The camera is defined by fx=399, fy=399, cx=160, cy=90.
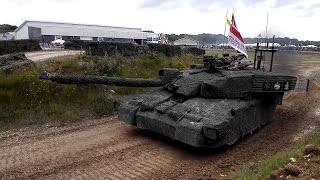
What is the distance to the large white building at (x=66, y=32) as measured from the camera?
47.8m

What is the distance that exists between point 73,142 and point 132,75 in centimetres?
736

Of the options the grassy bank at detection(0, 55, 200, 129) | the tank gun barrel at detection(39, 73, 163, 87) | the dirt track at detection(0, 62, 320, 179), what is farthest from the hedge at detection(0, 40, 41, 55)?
the tank gun barrel at detection(39, 73, 163, 87)

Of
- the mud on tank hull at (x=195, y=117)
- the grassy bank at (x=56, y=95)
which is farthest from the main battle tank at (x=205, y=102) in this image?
the grassy bank at (x=56, y=95)

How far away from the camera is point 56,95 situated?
43.4ft

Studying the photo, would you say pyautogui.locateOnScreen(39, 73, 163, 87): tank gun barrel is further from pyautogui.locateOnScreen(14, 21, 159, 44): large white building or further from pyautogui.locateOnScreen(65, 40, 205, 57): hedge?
pyautogui.locateOnScreen(14, 21, 159, 44): large white building

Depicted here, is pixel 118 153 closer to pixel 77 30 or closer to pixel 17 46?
pixel 17 46

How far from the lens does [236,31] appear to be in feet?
44.3

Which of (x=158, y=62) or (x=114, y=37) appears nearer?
(x=158, y=62)

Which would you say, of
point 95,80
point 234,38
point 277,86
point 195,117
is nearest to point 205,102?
point 195,117

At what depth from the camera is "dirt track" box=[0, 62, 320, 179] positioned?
25.9 feet

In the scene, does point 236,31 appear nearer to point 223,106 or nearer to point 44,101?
point 223,106

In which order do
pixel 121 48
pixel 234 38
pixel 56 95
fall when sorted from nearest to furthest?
pixel 56 95 → pixel 234 38 → pixel 121 48

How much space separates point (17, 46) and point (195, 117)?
16517 mm

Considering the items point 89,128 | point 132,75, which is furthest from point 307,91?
point 89,128
